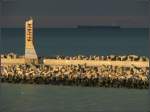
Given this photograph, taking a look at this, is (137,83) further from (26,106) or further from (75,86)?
(26,106)

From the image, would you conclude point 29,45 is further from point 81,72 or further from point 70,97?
point 70,97

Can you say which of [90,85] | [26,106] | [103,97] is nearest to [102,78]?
[90,85]

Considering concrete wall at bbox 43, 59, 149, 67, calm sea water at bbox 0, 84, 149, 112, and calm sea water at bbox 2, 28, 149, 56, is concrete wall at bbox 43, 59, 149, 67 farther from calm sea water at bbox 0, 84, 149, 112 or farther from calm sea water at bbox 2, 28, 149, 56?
calm sea water at bbox 2, 28, 149, 56

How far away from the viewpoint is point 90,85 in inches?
634

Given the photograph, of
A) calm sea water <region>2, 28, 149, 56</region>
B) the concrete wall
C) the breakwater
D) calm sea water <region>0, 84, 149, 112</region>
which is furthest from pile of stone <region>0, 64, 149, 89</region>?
calm sea water <region>2, 28, 149, 56</region>

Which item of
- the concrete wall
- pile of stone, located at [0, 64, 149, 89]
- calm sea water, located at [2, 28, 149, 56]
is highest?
calm sea water, located at [2, 28, 149, 56]

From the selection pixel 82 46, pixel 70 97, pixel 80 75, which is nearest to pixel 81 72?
pixel 80 75

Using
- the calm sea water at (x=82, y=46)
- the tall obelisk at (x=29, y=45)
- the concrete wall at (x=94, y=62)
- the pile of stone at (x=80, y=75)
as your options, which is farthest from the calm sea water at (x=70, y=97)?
the calm sea water at (x=82, y=46)

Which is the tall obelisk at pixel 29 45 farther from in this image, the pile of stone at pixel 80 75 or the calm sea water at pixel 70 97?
the calm sea water at pixel 70 97

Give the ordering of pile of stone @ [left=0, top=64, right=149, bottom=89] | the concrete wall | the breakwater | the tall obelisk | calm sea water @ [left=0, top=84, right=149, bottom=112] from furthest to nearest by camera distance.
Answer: the tall obelisk, the concrete wall, the breakwater, pile of stone @ [left=0, top=64, right=149, bottom=89], calm sea water @ [left=0, top=84, right=149, bottom=112]

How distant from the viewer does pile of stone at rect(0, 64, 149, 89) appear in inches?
632

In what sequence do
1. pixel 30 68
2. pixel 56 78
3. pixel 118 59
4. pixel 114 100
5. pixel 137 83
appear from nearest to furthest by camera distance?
pixel 114 100 → pixel 137 83 → pixel 56 78 → pixel 30 68 → pixel 118 59

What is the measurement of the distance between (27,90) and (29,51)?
4320 millimetres

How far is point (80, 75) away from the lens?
16.7m
